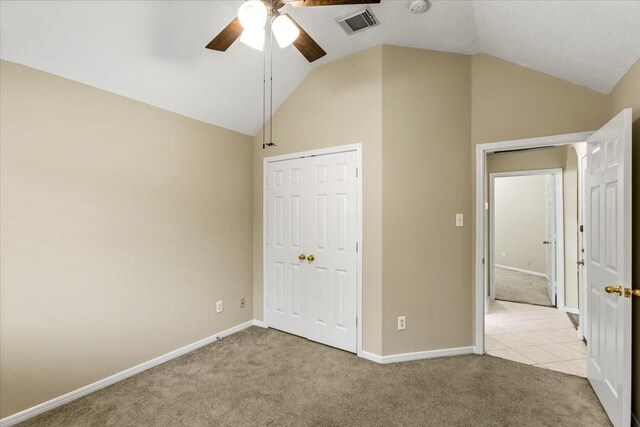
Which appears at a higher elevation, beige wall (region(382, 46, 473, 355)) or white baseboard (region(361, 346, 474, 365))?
beige wall (region(382, 46, 473, 355))

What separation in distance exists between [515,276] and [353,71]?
6.15 m

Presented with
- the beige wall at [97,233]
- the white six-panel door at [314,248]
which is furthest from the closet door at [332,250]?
the beige wall at [97,233]

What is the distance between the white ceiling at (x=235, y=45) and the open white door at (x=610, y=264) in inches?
21.5

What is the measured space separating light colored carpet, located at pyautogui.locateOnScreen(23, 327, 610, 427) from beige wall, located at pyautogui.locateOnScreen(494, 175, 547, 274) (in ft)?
16.8

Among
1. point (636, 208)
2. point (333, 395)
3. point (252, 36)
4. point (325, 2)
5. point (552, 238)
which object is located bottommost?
point (333, 395)

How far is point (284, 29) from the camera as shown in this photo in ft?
5.63

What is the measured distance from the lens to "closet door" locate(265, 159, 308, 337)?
3391 mm

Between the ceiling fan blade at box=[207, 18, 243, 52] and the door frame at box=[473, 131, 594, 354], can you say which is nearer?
the ceiling fan blade at box=[207, 18, 243, 52]

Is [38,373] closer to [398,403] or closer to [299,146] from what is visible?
[398,403]

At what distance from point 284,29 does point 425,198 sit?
6.30 feet

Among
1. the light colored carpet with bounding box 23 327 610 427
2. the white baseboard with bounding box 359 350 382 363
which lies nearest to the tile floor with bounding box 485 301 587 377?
the light colored carpet with bounding box 23 327 610 427

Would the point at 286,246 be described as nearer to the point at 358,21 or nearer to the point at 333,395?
the point at 333,395

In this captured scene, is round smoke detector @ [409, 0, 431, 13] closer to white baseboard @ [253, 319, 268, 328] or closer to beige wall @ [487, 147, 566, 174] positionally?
beige wall @ [487, 147, 566, 174]

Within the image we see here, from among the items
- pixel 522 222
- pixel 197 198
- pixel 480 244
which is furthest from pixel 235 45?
pixel 522 222
